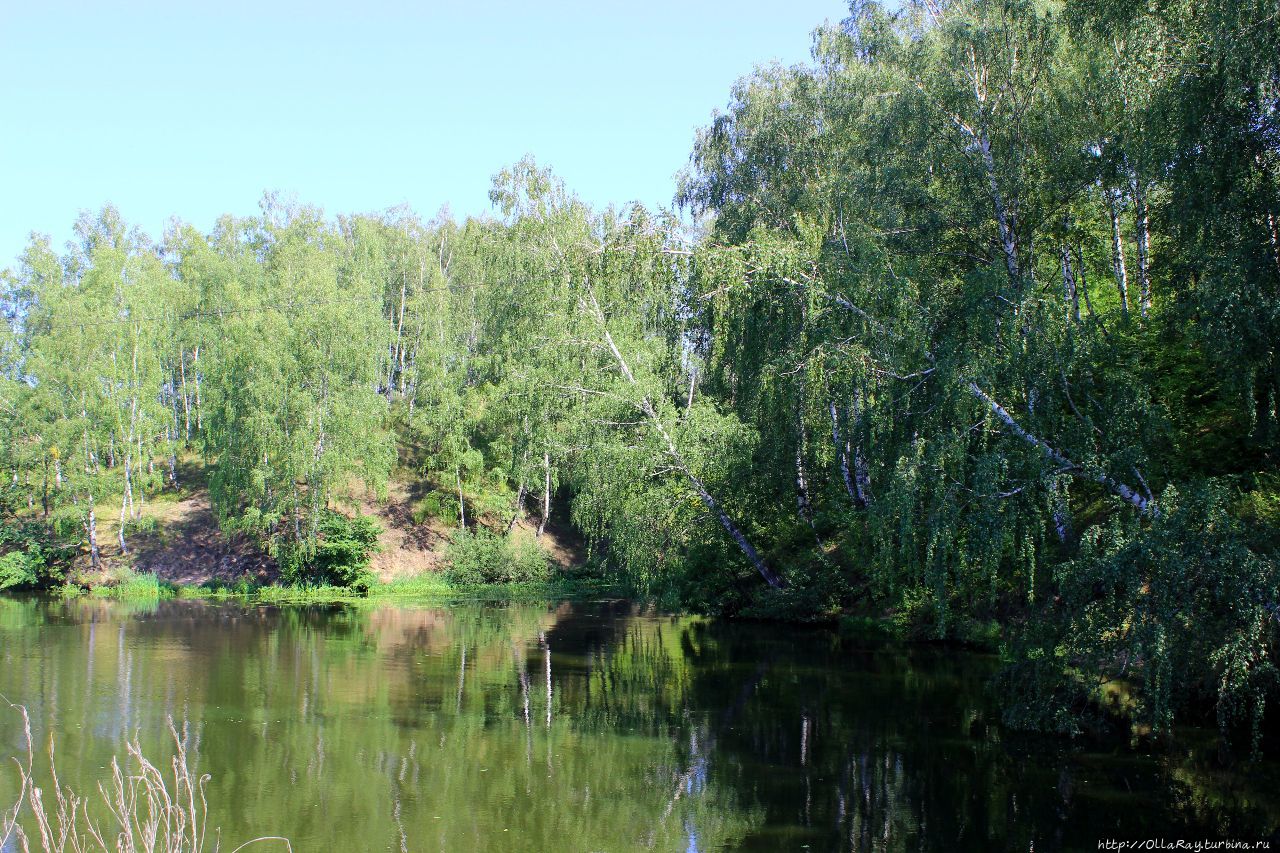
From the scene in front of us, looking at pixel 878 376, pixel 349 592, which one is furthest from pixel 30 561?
pixel 878 376

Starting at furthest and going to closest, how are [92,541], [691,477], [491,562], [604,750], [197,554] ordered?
[491,562] → [197,554] → [92,541] → [691,477] → [604,750]

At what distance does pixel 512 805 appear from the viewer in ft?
32.6

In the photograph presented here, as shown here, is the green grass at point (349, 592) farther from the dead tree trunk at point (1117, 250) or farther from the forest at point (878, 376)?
the dead tree trunk at point (1117, 250)

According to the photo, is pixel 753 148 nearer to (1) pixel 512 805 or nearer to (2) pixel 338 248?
(1) pixel 512 805

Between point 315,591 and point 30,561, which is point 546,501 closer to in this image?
point 315,591

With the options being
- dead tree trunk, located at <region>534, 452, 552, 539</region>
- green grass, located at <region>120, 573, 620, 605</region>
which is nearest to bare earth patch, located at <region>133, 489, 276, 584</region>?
green grass, located at <region>120, 573, 620, 605</region>

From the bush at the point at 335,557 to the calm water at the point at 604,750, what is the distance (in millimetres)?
11965

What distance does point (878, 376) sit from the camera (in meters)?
12.3

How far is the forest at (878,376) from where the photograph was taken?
10586 mm

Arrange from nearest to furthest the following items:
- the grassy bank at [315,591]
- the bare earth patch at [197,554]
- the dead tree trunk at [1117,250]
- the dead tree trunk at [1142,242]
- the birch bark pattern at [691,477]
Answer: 1. the dead tree trunk at [1142,242]
2. the dead tree trunk at [1117,250]
3. the birch bark pattern at [691,477]
4. the grassy bank at [315,591]
5. the bare earth patch at [197,554]

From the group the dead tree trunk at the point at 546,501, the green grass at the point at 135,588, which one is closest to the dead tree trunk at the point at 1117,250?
the dead tree trunk at the point at 546,501

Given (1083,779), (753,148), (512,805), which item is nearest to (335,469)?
(753,148)

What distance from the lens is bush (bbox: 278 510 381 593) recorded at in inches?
1307

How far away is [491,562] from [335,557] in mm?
5840
